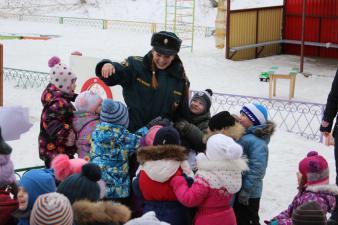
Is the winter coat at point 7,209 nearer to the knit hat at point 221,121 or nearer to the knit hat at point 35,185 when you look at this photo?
the knit hat at point 35,185

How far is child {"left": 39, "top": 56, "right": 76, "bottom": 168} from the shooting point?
201 inches

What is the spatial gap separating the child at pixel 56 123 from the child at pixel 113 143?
55 centimetres

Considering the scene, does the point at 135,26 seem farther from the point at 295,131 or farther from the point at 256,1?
the point at 295,131

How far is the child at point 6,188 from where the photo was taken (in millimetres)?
3471

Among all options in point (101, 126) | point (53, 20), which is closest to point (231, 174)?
point (101, 126)

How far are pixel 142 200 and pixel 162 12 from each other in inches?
1138

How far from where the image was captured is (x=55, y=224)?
9.87ft

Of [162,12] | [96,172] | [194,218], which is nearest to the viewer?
[96,172]

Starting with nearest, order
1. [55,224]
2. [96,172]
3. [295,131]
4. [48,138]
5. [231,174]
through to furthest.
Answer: [55,224] < [96,172] < [231,174] < [48,138] < [295,131]

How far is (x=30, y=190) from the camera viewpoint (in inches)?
129

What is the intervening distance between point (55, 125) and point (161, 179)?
129 centimetres

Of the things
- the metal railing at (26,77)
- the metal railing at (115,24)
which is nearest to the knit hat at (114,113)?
the metal railing at (26,77)

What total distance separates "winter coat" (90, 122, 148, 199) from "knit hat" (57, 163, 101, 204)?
1145mm

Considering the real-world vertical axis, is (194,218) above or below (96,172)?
below
